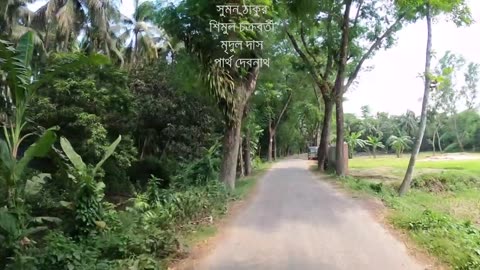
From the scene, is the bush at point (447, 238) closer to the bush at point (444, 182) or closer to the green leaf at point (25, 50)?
the green leaf at point (25, 50)

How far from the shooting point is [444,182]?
2191cm

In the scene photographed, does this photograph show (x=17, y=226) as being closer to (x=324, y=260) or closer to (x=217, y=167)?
(x=324, y=260)

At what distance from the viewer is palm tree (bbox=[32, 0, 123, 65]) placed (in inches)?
971

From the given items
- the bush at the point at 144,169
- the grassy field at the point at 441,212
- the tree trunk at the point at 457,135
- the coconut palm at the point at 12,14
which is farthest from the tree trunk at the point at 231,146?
the tree trunk at the point at 457,135

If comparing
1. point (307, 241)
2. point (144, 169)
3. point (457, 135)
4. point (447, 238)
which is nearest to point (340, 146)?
point (144, 169)

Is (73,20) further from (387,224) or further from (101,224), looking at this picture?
(387,224)

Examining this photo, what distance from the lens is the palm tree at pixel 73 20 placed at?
80.9 ft

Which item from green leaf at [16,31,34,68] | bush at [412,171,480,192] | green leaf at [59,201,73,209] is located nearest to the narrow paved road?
green leaf at [59,201,73,209]

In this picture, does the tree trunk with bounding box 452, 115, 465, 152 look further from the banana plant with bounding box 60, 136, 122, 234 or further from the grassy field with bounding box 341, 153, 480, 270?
the banana plant with bounding box 60, 136, 122, 234

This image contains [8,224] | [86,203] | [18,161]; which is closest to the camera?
[8,224]

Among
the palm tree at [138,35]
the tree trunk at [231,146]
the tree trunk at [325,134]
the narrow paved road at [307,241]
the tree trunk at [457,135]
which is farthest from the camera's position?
the tree trunk at [457,135]

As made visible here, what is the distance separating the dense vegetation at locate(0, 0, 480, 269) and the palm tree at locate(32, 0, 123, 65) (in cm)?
9

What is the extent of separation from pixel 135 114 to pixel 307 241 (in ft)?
45.1

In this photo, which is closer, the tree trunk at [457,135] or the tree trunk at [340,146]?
the tree trunk at [340,146]
